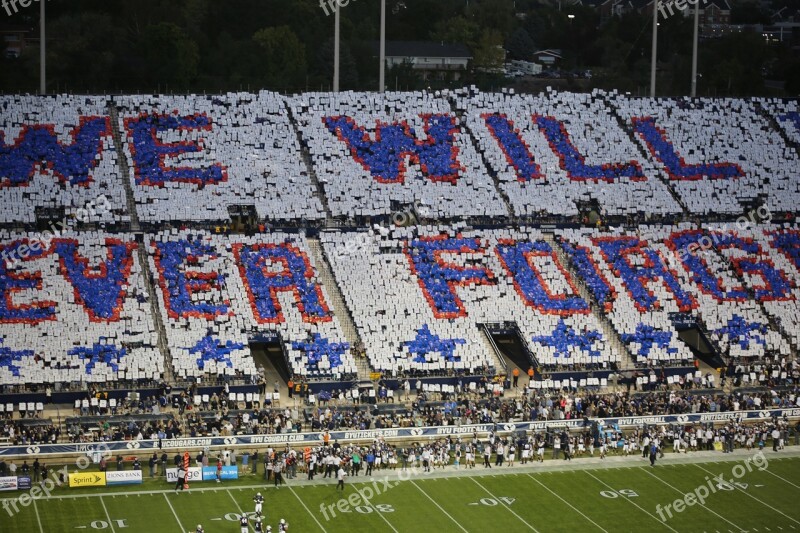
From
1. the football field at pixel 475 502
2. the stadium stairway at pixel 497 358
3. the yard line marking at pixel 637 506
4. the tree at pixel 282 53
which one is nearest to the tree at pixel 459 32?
the tree at pixel 282 53

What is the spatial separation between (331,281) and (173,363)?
887cm

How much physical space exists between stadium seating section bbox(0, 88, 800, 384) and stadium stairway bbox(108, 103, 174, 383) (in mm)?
129

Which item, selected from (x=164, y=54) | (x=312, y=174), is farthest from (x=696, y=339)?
(x=164, y=54)

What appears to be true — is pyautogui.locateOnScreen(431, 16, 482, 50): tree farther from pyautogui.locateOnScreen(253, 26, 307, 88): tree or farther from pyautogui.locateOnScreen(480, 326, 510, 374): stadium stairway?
pyautogui.locateOnScreen(480, 326, 510, 374): stadium stairway

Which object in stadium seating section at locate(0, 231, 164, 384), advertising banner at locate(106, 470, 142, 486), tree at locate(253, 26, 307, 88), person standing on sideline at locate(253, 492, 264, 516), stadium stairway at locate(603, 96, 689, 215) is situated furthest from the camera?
tree at locate(253, 26, 307, 88)

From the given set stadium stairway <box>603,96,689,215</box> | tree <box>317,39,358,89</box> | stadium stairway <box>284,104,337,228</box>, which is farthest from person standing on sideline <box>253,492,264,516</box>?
tree <box>317,39,358,89</box>

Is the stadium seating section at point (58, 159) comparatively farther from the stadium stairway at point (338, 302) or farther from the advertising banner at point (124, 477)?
the advertising banner at point (124, 477)

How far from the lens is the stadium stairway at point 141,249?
55.9 meters

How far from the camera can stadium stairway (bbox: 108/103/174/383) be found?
55.9m

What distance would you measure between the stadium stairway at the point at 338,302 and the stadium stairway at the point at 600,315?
33.0ft

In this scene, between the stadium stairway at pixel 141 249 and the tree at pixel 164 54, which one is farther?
the tree at pixel 164 54

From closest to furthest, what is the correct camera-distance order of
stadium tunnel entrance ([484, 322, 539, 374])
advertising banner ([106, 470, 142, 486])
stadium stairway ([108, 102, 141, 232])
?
advertising banner ([106, 470, 142, 486])
stadium tunnel entrance ([484, 322, 539, 374])
stadium stairway ([108, 102, 141, 232])

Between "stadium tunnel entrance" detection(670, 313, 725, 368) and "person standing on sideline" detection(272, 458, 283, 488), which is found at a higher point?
"stadium tunnel entrance" detection(670, 313, 725, 368)

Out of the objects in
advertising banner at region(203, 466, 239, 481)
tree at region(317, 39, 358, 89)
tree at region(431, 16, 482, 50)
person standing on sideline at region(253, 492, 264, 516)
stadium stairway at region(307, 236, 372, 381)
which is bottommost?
advertising banner at region(203, 466, 239, 481)
